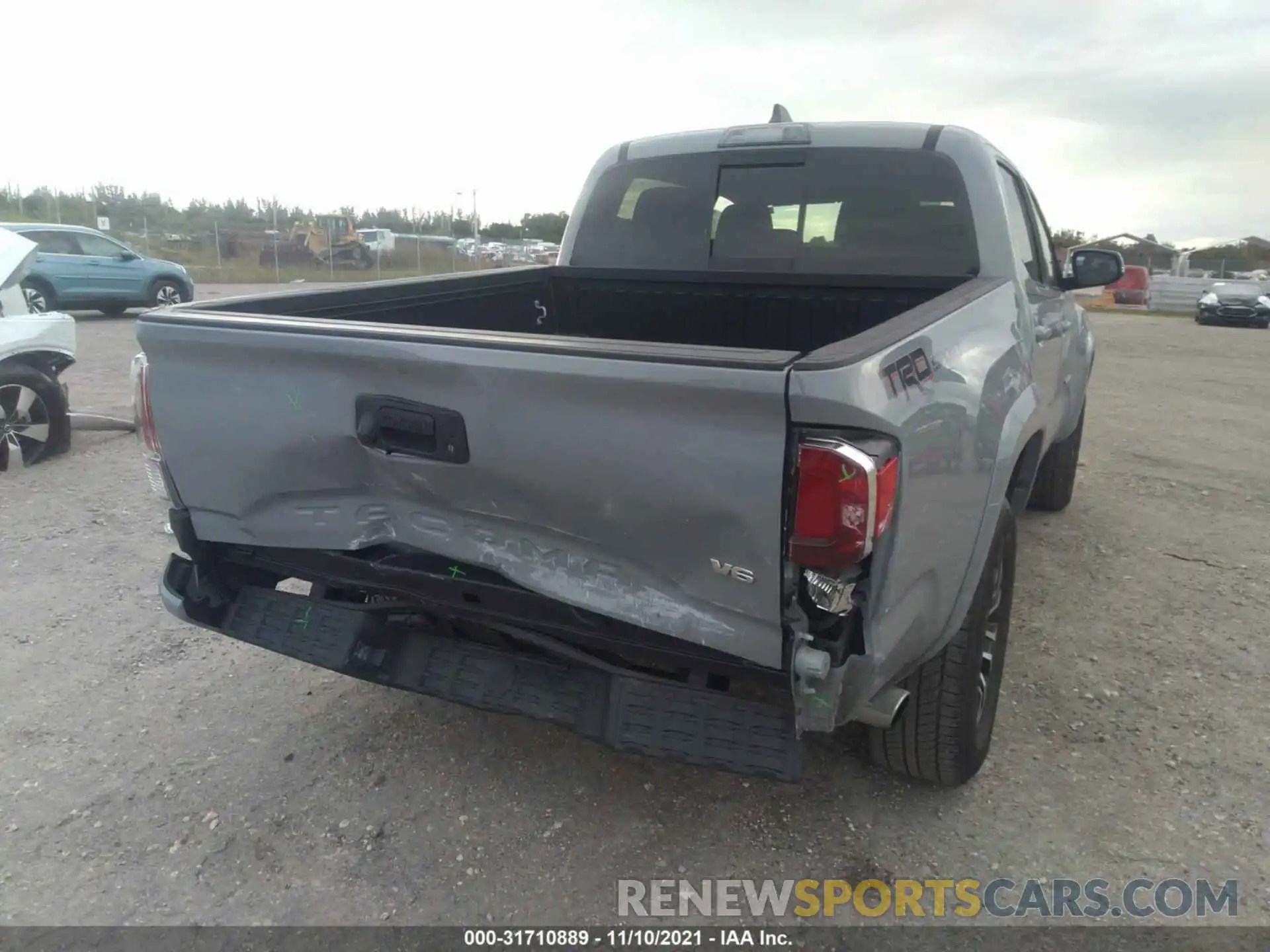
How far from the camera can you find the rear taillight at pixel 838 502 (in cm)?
180

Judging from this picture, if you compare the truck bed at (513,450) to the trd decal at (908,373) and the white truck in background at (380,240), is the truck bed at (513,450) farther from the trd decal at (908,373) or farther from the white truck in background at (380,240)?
the white truck in background at (380,240)

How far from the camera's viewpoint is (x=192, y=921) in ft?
7.63

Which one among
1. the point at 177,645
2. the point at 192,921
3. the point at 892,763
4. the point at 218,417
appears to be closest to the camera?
the point at 192,921

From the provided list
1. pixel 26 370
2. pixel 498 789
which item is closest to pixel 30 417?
pixel 26 370

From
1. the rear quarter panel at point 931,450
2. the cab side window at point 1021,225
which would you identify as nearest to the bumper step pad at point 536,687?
the rear quarter panel at point 931,450

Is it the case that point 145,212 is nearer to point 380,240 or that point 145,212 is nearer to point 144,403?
point 380,240

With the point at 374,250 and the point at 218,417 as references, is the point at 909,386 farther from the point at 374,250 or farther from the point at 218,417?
the point at 374,250

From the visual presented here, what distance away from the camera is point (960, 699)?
8.55ft

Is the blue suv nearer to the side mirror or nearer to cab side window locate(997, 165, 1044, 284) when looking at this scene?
cab side window locate(997, 165, 1044, 284)

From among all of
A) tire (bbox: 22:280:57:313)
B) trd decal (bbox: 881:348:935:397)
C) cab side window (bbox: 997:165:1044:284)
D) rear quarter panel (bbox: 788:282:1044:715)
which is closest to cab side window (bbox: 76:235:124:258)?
tire (bbox: 22:280:57:313)

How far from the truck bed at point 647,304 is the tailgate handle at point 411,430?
40.0 inches

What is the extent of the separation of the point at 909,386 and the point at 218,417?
183 cm

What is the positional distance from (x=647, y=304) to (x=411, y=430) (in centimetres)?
195

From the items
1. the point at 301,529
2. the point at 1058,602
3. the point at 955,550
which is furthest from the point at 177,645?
the point at 1058,602
